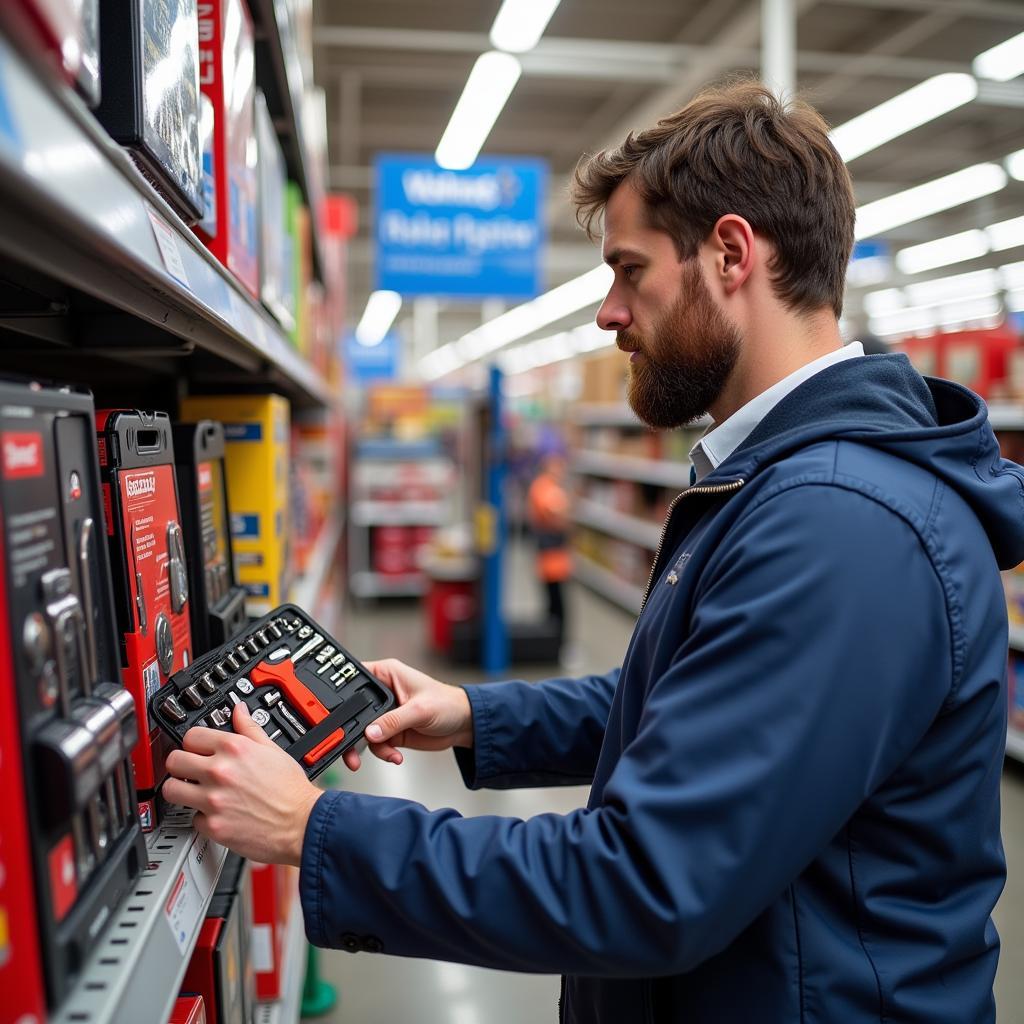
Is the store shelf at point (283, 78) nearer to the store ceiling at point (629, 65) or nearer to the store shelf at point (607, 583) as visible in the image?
the store ceiling at point (629, 65)

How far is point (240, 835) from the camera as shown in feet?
2.95

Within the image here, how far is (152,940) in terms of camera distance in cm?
72

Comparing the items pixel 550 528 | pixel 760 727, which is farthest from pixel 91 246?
pixel 550 528

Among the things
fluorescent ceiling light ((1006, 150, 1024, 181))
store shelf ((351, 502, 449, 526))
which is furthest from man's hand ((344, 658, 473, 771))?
fluorescent ceiling light ((1006, 150, 1024, 181))

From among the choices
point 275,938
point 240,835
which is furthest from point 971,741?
point 275,938

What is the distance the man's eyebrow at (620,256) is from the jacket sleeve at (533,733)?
0.65 m

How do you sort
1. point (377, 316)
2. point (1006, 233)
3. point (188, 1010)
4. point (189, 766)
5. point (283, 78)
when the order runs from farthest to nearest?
point (377, 316)
point (1006, 233)
point (283, 78)
point (188, 1010)
point (189, 766)

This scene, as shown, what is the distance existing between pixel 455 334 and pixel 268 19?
27.3m

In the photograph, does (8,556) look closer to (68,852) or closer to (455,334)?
(68,852)

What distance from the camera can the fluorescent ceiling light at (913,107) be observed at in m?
6.36

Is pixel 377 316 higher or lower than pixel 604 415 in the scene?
higher

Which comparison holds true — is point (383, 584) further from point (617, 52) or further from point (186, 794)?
point (186, 794)

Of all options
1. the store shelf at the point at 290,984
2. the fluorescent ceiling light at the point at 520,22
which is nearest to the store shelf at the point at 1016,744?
the store shelf at the point at 290,984

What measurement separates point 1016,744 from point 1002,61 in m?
4.92
